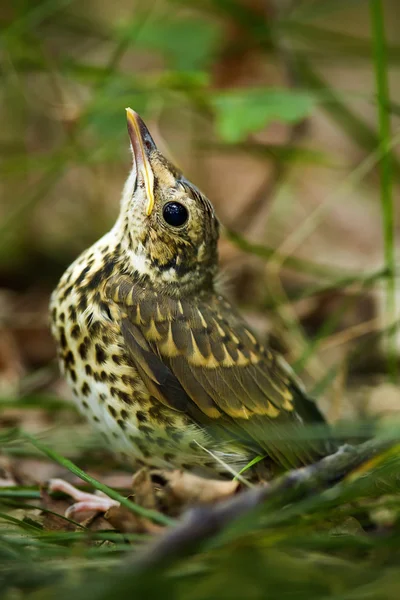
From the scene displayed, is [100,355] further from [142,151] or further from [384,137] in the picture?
[384,137]

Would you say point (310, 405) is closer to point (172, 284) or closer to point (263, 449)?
point (263, 449)

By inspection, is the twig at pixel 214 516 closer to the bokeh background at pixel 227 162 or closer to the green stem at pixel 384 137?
the bokeh background at pixel 227 162

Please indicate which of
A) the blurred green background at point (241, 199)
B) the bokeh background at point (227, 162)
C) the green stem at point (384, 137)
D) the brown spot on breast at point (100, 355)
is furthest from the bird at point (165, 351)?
the green stem at point (384, 137)

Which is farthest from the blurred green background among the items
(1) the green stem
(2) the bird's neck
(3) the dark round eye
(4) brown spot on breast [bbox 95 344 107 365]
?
(3) the dark round eye

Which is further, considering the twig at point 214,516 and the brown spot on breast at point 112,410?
the brown spot on breast at point 112,410

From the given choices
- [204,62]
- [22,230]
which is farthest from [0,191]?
[204,62]

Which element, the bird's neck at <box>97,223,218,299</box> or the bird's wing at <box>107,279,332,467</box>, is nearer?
the bird's wing at <box>107,279,332,467</box>

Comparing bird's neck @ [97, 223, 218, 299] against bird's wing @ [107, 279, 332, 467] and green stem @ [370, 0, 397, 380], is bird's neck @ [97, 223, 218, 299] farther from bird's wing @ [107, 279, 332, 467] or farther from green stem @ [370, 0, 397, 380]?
green stem @ [370, 0, 397, 380]

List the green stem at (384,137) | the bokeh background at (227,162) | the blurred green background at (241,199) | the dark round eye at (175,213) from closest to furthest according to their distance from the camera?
1. the blurred green background at (241,199)
2. the dark round eye at (175,213)
3. the green stem at (384,137)
4. the bokeh background at (227,162)

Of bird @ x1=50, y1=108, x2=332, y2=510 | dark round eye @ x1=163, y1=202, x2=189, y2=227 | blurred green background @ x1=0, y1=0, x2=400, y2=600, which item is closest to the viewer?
blurred green background @ x1=0, y1=0, x2=400, y2=600
